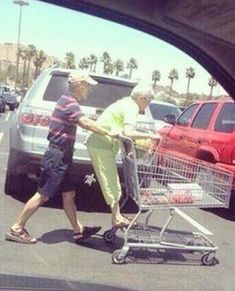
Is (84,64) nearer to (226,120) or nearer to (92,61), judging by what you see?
(92,61)

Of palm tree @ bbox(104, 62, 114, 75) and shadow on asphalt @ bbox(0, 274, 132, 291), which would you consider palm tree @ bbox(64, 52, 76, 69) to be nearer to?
palm tree @ bbox(104, 62, 114, 75)

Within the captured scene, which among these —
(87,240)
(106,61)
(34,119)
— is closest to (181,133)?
(106,61)

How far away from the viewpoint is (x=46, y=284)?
4.28 meters

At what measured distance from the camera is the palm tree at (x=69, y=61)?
6.10m

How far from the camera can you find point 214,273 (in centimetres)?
523

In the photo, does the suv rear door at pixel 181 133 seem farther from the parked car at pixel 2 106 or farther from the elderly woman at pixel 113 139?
the parked car at pixel 2 106

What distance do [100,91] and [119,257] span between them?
8.31 feet

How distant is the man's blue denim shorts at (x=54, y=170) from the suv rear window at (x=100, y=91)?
1.15 meters

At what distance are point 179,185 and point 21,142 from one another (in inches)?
88.0

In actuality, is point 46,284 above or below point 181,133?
below

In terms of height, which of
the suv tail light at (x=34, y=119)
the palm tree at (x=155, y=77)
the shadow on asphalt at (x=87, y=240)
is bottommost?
the shadow on asphalt at (x=87, y=240)

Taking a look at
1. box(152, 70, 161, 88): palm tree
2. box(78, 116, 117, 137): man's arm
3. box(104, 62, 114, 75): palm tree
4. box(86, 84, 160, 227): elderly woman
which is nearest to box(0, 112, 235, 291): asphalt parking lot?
box(86, 84, 160, 227): elderly woman

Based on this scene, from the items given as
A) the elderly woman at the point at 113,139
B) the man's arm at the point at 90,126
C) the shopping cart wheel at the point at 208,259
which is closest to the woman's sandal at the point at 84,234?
the elderly woman at the point at 113,139

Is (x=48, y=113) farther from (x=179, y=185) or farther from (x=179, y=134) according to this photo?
(x=179, y=134)
